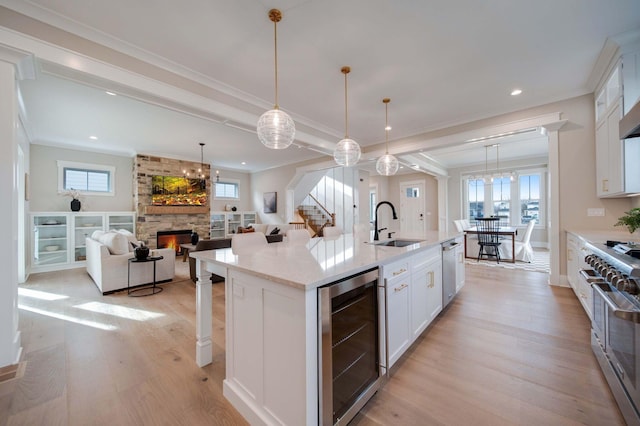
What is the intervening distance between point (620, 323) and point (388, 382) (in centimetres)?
140

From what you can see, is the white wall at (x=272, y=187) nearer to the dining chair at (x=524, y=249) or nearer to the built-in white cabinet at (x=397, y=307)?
the dining chair at (x=524, y=249)

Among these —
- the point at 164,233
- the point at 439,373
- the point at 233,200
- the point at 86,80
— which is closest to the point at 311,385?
the point at 439,373

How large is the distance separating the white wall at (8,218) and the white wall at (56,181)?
5.11m

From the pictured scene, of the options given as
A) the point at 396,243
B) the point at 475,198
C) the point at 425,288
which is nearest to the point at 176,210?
the point at 396,243

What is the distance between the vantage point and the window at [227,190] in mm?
8820

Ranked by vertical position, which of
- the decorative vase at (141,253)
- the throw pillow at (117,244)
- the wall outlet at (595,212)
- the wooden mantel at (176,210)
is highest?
the wooden mantel at (176,210)

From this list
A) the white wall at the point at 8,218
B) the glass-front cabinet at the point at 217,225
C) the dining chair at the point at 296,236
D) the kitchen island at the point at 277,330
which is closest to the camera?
the kitchen island at the point at 277,330

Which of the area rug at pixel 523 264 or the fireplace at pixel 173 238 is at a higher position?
the fireplace at pixel 173 238

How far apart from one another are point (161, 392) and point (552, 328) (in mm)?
3521

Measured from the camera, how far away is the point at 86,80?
8.05 feet

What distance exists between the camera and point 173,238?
7.06 meters

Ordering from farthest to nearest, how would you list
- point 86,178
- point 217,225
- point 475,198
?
point 475,198
point 217,225
point 86,178

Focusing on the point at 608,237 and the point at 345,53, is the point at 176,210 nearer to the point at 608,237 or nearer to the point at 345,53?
the point at 345,53

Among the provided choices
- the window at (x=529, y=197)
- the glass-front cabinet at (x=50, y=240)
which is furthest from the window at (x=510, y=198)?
the glass-front cabinet at (x=50, y=240)
